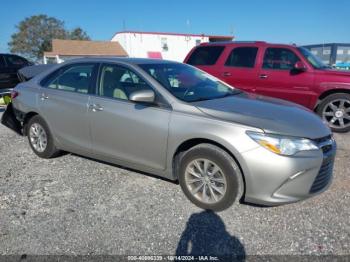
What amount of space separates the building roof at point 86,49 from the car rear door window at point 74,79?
131ft

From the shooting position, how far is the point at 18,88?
A: 16.8 ft

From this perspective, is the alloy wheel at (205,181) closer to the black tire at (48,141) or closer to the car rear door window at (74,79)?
the car rear door window at (74,79)

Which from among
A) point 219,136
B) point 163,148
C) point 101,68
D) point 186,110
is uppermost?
point 101,68

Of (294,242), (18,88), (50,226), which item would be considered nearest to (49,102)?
(18,88)

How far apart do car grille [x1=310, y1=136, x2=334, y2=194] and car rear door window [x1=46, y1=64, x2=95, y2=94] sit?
2898 mm

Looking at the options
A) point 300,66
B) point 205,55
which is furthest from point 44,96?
point 300,66

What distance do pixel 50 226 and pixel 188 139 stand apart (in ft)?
5.40

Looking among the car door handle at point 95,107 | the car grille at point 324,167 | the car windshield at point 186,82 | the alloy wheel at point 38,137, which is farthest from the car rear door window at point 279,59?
the alloy wheel at point 38,137

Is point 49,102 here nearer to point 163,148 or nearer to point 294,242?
point 163,148

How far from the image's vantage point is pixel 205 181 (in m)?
3.34

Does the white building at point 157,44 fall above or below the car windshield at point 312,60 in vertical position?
above

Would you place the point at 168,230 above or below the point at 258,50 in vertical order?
below

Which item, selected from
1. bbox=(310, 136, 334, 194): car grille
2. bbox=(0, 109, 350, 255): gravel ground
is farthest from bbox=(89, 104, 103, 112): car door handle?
bbox=(310, 136, 334, 194): car grille

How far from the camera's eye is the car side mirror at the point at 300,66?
643 centimetres
